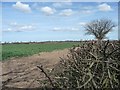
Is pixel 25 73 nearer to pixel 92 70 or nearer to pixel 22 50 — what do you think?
pixel 92 70

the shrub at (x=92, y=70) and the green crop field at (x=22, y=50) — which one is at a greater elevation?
the shrub at (x=92, y=70)

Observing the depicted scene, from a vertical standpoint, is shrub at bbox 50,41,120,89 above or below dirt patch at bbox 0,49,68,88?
above

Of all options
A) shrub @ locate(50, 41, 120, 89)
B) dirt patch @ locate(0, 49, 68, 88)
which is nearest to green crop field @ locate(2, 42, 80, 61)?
dirt patch @ locate(0, 49, 68, 88)

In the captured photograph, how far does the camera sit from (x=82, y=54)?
4.77 meters

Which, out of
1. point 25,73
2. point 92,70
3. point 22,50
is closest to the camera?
point 92,70

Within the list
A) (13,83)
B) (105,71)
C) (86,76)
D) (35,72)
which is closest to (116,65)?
(105,71)

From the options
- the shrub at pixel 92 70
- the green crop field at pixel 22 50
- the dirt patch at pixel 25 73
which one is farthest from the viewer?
the green crop field at pixel 22 50

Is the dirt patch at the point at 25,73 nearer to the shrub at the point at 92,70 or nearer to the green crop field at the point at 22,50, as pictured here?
the shrub at the point at 92,70

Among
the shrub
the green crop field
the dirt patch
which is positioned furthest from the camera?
the green crop field

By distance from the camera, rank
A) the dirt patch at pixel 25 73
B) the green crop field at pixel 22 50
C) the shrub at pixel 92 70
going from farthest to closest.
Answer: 1. the green crop field at pixel 22 50
2. the dirt patch at pixel 25 73
3. the shrub at pixel 92 70

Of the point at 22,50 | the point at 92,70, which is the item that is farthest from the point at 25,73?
the point at 22,50

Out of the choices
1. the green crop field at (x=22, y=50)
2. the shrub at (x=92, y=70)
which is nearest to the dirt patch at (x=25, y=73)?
the shrub at (x=92, y=70)

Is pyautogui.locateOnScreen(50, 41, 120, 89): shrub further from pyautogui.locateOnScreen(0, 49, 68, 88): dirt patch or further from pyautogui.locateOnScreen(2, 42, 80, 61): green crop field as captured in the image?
pyautogui.locateOnScreen(2, 42, 80, 61): green crop field

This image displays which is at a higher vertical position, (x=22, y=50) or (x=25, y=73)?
(x=22, y=50)
